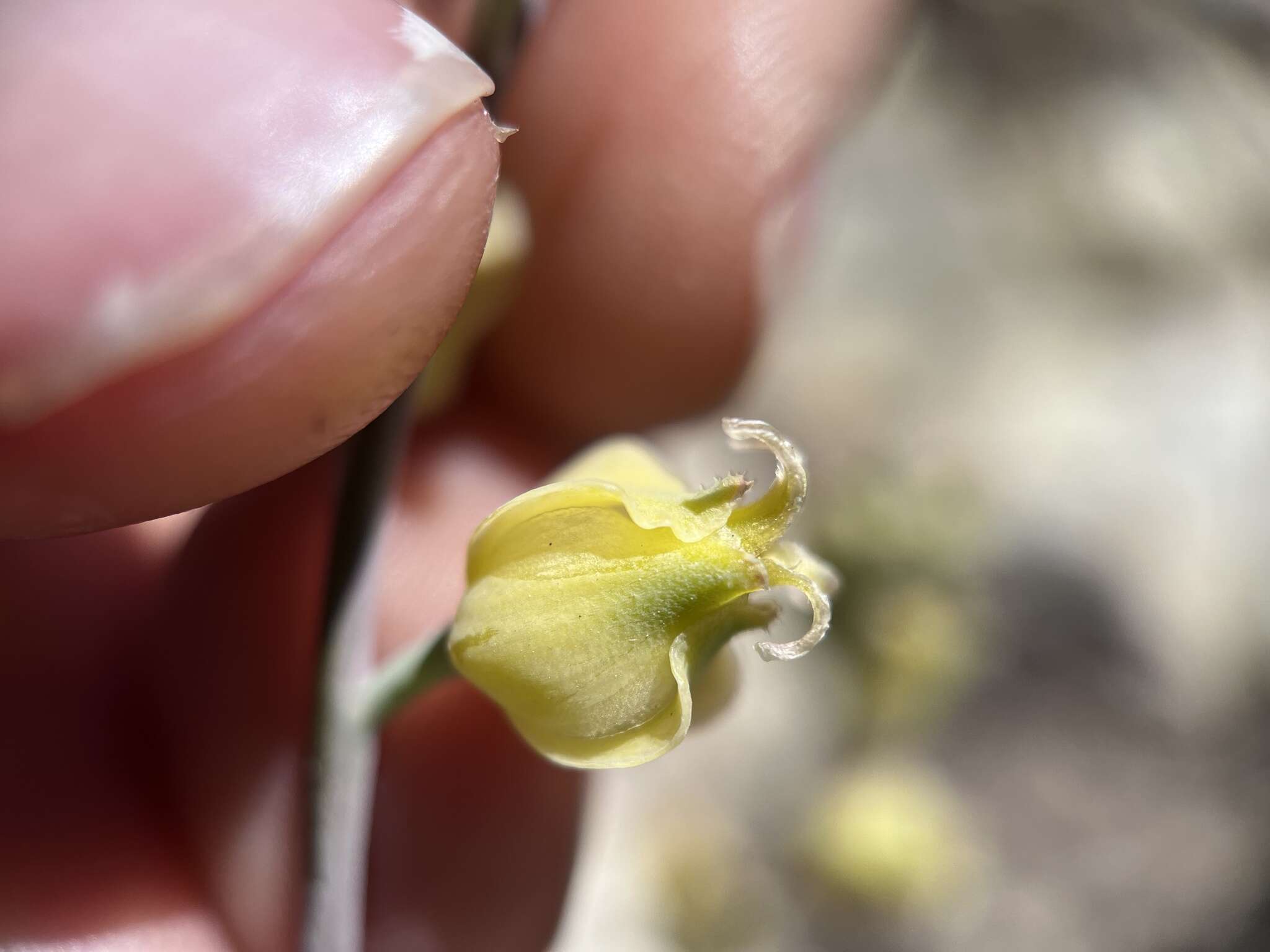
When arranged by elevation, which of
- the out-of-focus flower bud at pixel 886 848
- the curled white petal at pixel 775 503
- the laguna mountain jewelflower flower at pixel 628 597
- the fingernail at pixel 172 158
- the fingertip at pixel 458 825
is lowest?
the out-of-focus flower bud at pixel 886 848

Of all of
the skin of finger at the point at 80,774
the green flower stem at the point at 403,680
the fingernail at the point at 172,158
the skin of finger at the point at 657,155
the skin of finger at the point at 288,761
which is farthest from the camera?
the skin of finger at the point at 657,155

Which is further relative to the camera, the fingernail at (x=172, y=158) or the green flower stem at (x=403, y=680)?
the green flower stem at (x=403, y=680)

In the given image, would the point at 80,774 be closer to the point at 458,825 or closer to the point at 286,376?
the point at 458,825

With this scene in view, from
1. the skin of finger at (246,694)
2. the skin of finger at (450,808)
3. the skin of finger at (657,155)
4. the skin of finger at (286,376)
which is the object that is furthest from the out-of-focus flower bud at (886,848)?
the skin of finger at (286,376)

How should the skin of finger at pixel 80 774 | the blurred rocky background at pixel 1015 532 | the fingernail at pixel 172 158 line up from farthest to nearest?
the blurred rocky background at pixel 1015 532 < the skin of finger at pixel 80 774 < the fingernail at pixel 172 158

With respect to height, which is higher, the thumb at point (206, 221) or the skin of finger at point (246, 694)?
the thumb at point (206, 221)

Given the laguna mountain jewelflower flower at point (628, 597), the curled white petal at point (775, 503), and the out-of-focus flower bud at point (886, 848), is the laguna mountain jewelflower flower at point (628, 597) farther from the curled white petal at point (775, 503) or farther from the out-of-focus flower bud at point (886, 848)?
the out-of-focus flower bud at point (886, 848)

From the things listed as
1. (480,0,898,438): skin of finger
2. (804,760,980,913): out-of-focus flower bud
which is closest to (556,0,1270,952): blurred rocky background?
(804,760,980,913): out-of-focus flower bud
